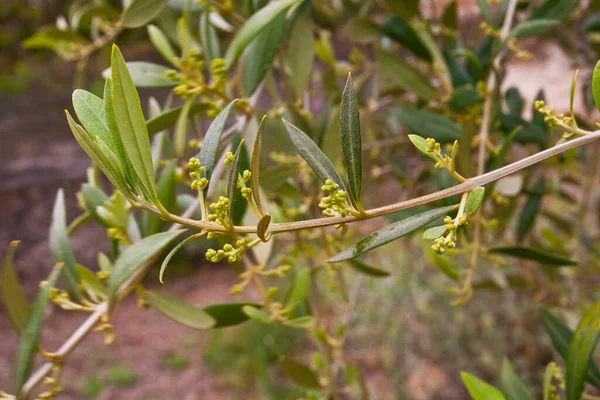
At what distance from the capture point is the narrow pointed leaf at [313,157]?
0.32 m

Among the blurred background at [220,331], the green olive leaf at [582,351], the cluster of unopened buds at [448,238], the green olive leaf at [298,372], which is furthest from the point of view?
the blurred background at [220,331]

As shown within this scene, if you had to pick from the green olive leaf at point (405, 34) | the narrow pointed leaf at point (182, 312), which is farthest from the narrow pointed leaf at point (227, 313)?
the green olive leaf at point (405, 34)

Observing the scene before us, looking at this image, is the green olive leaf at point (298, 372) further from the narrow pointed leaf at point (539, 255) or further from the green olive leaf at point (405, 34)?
the green olive leaf at point (405, 34)

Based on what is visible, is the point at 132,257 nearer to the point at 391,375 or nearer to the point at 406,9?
the point at 406,9

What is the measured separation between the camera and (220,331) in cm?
245

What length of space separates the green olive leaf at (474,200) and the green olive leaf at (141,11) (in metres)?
0.35

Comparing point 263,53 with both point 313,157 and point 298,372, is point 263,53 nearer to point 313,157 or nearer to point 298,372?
point 313,157

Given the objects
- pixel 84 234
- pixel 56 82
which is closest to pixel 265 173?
pixel 84 234

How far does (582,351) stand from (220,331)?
220 centimetres

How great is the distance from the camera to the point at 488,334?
1.75 meters

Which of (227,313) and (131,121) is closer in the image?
(131,121)

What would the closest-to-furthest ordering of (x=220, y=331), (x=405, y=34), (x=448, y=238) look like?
(x=448, y=238)
(x=405, y=34)
(x=220, y=331)

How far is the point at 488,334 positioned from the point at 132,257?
5.32 ft

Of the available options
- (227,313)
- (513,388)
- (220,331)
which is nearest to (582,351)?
(513,388)
